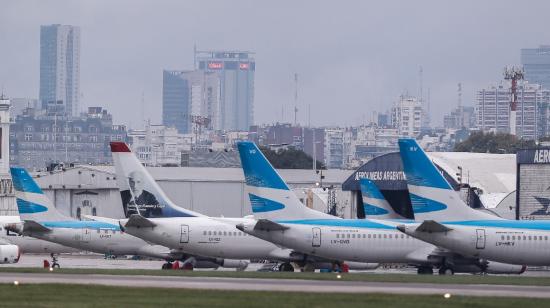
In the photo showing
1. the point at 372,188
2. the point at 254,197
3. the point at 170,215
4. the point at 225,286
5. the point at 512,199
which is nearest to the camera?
the point at 225,286

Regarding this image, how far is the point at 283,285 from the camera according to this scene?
237 ft

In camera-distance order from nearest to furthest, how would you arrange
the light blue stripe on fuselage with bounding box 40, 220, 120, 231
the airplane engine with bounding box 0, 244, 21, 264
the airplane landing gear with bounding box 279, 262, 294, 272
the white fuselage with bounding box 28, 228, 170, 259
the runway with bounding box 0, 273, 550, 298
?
the runway with bounding box 0, 273, 550, 298 → the airplane landing gear with bounding box 279, 262, 294, 272 → the airplane engine with bounding box 0, 244, 21, 264 → the white fuselage with bounding box 28, 228, 170, 259 → the light blue stripe on fuselage with bounding box 40, 220, 120, 231

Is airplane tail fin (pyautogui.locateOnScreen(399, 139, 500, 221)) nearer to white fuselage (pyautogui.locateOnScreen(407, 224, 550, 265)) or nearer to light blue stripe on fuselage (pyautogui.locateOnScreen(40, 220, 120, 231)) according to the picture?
white fuselage (pyautogui.locateOnScreen(407, 224, 550, 265))

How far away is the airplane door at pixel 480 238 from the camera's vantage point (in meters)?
87.2

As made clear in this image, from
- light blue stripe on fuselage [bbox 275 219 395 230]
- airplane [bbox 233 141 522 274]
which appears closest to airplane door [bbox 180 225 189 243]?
airplane [bbox 233 141 522 274]

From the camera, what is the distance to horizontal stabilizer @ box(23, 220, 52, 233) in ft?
341

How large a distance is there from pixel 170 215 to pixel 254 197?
27.7 ft

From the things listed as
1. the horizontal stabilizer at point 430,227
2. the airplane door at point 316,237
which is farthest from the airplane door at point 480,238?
the airplane door at point 316,237

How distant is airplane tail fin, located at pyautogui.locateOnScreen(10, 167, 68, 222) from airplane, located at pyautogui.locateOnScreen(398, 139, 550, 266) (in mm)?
29855

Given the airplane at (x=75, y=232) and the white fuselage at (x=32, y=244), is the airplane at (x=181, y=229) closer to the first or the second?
the airplane at (x=75, y=232)

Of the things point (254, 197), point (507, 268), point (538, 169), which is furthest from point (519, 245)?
point (538, 169)

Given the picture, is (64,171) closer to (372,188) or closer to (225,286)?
(372,188)

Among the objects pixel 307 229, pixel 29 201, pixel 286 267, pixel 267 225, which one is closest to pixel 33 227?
pixel 29 201

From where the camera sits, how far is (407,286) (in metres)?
72.8
